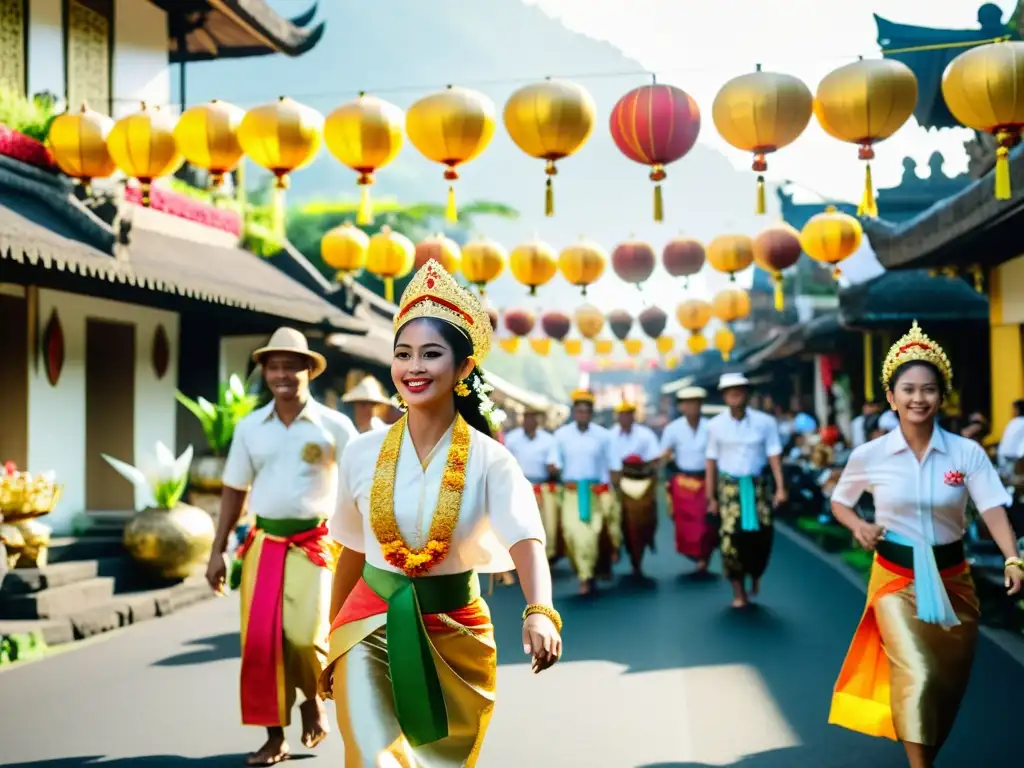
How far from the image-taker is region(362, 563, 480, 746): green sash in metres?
3.90

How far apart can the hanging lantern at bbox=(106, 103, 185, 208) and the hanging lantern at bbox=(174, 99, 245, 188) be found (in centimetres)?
18

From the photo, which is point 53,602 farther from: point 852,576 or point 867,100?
point 852,576

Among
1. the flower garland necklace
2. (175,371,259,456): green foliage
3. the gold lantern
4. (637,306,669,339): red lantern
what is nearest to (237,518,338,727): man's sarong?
the flower garland necklace

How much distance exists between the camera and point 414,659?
390cm

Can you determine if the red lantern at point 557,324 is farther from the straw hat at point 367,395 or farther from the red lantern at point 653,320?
the straw hat at point 367,395

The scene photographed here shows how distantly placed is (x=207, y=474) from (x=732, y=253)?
7.09 metres

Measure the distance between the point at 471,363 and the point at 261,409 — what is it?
105 inches

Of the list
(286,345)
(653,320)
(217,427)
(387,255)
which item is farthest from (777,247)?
(286,345)

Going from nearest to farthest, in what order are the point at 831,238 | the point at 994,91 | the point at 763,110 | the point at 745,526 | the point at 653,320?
1. the point at 994,91
2. the point at 763,110
3. the point at 745,526
4. the point at 831,238
5. the point at 653,320

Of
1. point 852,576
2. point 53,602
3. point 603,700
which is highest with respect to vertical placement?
point 53,602

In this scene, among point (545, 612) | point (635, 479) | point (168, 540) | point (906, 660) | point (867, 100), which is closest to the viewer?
point (545, 612)

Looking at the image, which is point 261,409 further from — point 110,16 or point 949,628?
point 110,16

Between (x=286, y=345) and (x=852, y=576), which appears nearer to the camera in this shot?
(x=286, y=345)

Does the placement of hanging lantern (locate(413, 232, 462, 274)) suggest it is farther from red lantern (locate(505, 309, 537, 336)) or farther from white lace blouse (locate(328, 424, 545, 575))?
white lace blouse (locate(328, 424, 545, 575))
